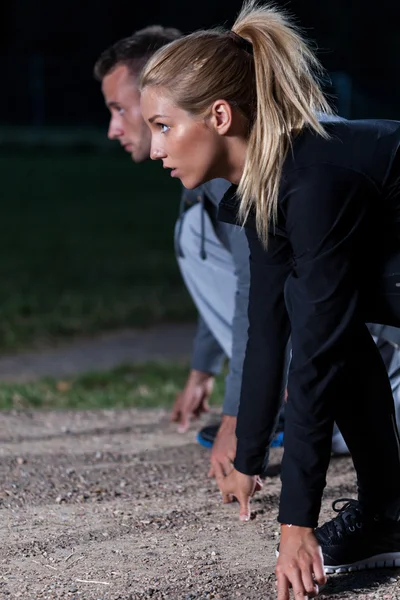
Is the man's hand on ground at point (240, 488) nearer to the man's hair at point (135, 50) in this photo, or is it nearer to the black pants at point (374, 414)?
the black pants at point (374, 414)

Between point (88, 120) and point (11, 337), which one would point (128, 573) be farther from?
point (88, 120)

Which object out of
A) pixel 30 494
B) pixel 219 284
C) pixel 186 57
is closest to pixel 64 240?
pixel 219 284

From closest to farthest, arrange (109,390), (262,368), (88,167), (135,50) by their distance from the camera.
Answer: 1. (262,368)
2. (135,50)
3. (109,390)
4. (88,167)

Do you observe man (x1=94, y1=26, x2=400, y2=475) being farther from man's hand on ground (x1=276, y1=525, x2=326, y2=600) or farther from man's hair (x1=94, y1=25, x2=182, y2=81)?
man's hand on ground (x1=276, y1=525, x2=326, y2=600)

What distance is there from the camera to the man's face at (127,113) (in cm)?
367

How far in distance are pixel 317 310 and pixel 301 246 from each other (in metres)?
0.14

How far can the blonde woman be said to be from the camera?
2125 mm

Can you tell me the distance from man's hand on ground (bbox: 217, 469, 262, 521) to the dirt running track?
34mm

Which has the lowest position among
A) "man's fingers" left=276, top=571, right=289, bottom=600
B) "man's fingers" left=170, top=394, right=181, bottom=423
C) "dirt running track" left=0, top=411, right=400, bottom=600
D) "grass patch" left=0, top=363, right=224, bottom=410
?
"grass patch" left=0, top=363, right=224, bottom=410

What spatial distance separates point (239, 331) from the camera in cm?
309

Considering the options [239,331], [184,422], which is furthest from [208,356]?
[239,331]

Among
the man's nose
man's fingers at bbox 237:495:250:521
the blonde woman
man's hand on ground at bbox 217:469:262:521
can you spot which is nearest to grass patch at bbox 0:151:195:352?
the man's nose

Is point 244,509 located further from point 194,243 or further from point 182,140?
point 194,243

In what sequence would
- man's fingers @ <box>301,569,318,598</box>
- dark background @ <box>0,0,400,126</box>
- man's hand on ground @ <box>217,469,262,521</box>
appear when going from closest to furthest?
man's fingers @ <box>301,569,318,598</box> → man's hand on ground @ <box>217,469,262,521</box> → dark background @ <box>0,0,400,126</box>
